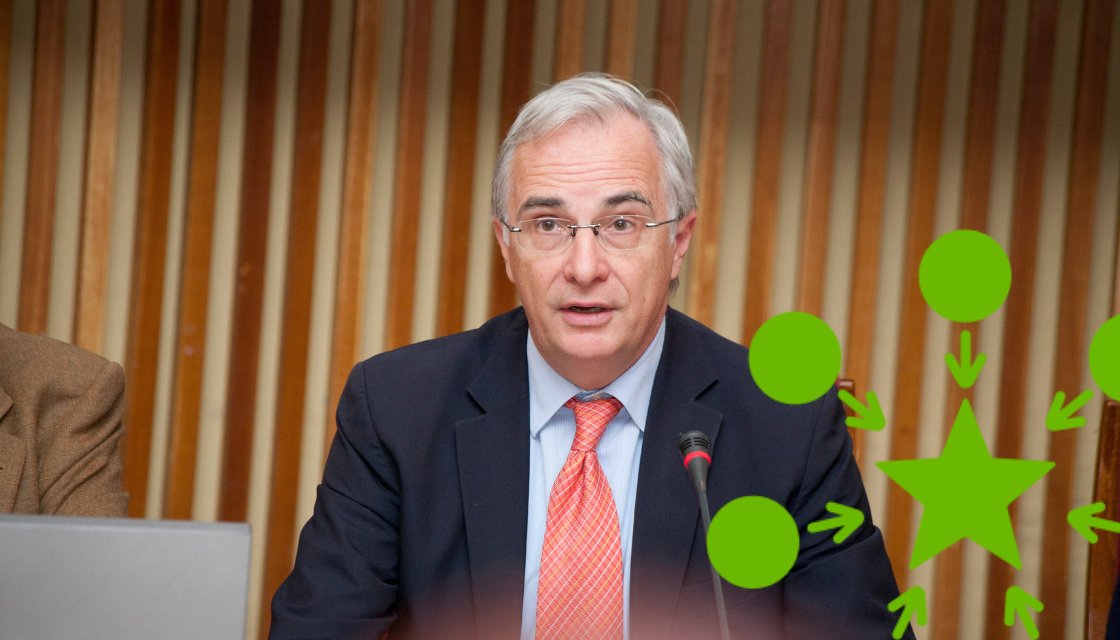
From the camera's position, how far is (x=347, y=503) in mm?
1292

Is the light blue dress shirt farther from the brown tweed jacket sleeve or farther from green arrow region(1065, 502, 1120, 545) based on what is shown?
the brown tweed jacket sleeve

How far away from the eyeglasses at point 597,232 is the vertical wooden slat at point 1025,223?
1540 mm

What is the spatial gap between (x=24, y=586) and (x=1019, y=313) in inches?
93.5

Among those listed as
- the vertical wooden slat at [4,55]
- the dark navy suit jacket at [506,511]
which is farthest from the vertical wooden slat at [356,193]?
the dark navy suit jacket at [506,511]

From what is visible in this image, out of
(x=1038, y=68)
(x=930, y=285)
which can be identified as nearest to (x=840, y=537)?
(x=930, y=285)

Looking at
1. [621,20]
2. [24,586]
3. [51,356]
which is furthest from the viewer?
[621,20]

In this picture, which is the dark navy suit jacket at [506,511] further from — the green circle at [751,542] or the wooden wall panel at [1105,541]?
→ the wooden wall panel at [1105,541]

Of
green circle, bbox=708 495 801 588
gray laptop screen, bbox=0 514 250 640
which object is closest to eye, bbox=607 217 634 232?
green circle, bbox=708 495 801 588

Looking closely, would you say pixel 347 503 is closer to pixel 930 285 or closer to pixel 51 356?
pixel 51 356

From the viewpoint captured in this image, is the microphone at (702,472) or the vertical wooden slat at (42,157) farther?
the vertical wooden slat at (42,157)

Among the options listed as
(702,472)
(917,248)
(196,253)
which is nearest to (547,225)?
(702,472)

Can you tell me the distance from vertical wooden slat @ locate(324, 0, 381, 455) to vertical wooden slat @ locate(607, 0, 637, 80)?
61cm

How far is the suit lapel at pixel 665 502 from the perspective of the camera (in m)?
1.18

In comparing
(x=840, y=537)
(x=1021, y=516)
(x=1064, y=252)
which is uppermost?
(x=1064, y=252)
